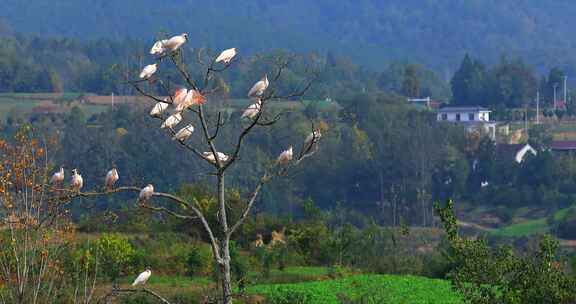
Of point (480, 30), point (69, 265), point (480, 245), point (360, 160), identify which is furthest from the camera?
point (480, 30)

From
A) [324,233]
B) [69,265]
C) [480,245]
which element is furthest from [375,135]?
[480,245]

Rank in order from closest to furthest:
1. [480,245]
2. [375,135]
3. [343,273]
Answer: [480,245], [343,273], [375,135]

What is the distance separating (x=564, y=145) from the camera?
58938 millimetres

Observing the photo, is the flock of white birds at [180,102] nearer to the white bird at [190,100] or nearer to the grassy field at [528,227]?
the white bird at [190,100]

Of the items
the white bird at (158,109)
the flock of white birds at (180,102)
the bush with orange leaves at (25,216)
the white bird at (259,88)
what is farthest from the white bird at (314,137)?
the bush with orange leaves at (25,216)

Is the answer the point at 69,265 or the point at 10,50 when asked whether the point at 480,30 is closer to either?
the point at 10,50

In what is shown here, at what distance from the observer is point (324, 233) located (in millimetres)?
25797

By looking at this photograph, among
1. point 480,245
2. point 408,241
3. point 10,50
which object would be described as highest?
point 10,50

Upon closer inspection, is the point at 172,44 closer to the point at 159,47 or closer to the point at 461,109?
the point at 159,47

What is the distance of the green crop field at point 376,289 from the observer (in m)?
18.5

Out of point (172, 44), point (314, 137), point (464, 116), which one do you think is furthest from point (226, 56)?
point (464, 116)

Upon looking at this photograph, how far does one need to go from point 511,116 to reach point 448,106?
483cm

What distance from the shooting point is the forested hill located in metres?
128

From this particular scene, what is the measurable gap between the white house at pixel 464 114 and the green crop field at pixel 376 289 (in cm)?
4462
